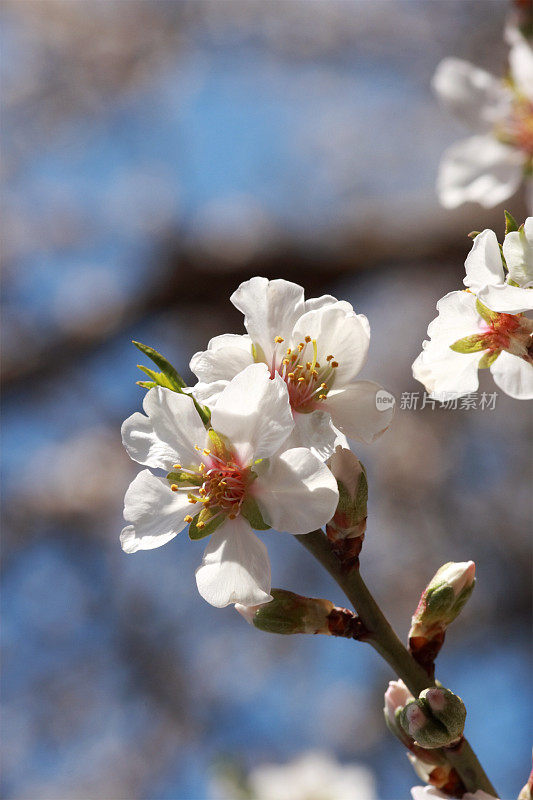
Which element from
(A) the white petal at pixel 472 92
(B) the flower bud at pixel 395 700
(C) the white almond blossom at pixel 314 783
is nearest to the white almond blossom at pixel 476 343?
(B) the flower bud at pixel 395 700

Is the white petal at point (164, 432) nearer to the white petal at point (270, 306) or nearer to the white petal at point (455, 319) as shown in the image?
the white petal at point (270, 306)

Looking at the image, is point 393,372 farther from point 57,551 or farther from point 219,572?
point 219,572

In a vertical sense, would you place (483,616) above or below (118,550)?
below

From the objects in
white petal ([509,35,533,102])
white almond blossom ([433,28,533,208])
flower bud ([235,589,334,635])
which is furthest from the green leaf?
white petal ([509,35,533,102])

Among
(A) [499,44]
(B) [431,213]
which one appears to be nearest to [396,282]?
(B) [431,213]

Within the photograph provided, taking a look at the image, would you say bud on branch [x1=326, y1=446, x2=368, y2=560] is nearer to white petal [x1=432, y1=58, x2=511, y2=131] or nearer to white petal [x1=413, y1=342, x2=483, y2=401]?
white petal [x1=413, y1=342, x2=483, y2=401]

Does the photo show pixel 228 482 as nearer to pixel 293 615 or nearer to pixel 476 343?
pixel 293 615
